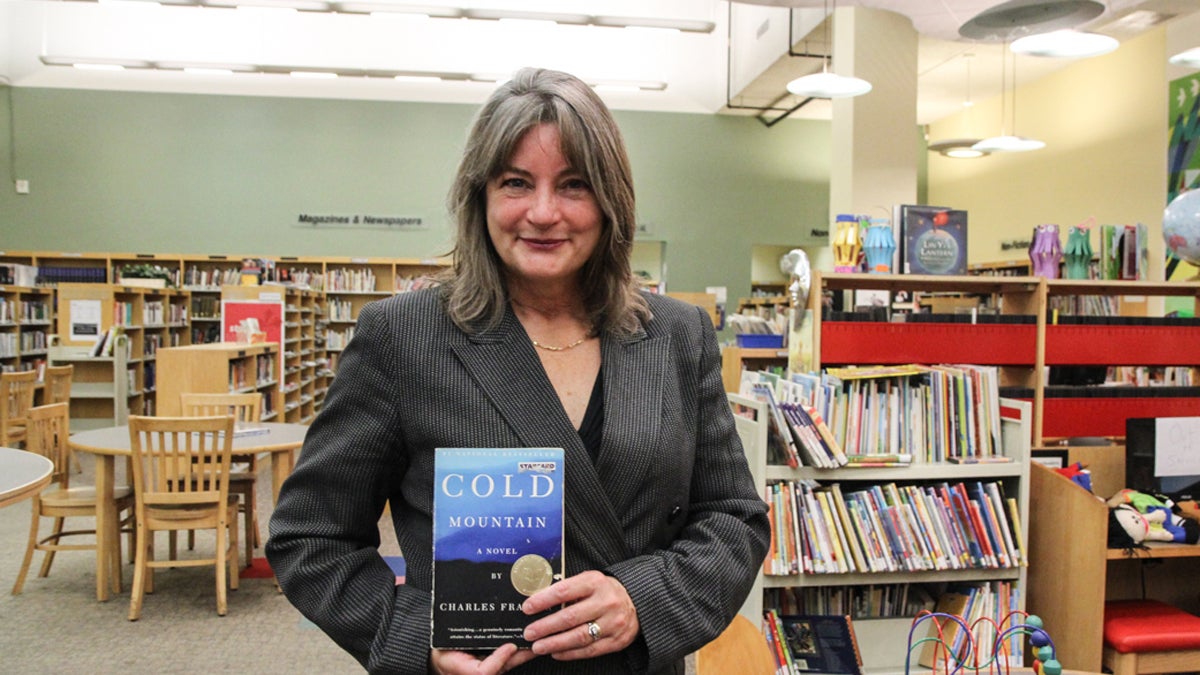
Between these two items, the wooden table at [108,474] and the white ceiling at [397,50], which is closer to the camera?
the wooden table at [108,474]

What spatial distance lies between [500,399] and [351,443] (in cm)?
19

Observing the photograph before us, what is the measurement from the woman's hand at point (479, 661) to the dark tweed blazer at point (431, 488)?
29 mm

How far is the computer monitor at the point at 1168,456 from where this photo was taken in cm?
302

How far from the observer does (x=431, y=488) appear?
1.04 metres

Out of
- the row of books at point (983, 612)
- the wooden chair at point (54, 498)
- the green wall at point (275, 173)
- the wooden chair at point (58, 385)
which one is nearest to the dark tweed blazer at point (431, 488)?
the row of books at point (983, 612)

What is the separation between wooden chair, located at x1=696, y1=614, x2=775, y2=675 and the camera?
1.80 metres

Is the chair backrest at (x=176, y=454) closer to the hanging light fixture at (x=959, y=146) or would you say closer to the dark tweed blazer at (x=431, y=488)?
the dark tweed blazer at (x=431, y=488)

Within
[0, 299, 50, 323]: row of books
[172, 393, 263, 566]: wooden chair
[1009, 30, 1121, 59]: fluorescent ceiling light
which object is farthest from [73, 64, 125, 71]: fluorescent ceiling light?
[1009, 30, 1121, 59]: fluorescent ceiling light

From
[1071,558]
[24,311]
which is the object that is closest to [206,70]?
[24,311]

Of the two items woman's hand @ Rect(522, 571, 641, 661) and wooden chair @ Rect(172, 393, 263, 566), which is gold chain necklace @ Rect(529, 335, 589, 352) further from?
wooden chair @ Rect(172, 393, 263, 566)

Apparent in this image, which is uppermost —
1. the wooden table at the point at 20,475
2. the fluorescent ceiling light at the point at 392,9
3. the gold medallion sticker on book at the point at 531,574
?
the fluorescent ceiling light at the point at 392,9

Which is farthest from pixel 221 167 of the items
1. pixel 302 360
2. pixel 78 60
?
pixel 302 360

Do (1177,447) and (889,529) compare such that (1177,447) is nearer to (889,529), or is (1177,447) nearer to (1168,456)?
(1168,456)

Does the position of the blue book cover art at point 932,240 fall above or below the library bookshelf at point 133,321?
above
